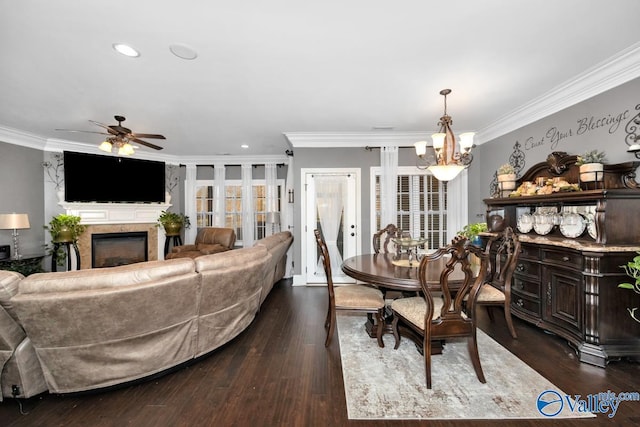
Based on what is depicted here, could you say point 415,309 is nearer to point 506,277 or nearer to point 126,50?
point 506,277

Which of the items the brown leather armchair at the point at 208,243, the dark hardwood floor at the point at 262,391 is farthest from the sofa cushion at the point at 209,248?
the dark hardwood floor at the point at 262,391

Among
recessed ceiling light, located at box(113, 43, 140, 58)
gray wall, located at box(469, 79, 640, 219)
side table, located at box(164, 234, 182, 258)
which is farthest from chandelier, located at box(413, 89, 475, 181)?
side table, located at box(164, 234, 182, 258)

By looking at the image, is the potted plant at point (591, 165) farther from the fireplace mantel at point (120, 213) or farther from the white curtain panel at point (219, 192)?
the fireplace mantel at point (120, 213)

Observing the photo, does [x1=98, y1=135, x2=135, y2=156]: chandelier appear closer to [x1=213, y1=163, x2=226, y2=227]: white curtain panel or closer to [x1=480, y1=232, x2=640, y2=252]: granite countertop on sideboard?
[x1=213, y1=163, x2=226, y2=227]: white curtain panel

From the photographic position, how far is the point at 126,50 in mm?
2180

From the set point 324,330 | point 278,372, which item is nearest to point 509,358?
point 324,330

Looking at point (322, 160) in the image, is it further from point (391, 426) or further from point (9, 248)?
point (9, 248)

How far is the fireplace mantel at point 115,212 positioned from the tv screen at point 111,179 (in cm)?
10

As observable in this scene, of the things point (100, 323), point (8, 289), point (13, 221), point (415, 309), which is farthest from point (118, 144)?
point (415, 309)

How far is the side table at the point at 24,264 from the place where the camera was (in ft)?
12.8

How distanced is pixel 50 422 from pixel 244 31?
293 cm

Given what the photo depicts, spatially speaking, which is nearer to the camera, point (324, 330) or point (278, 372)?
point (278, 372)

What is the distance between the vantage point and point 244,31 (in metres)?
1.96

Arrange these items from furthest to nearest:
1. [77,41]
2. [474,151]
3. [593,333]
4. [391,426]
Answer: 1. [474,151]
2. [593,333]
3. [77,41]
4. [391,426]
